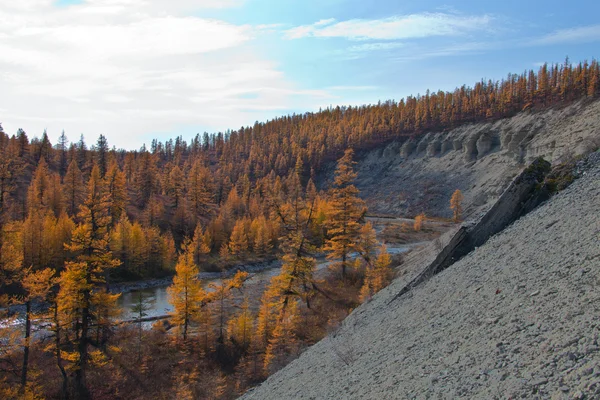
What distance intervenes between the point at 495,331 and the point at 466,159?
12012 centimetres

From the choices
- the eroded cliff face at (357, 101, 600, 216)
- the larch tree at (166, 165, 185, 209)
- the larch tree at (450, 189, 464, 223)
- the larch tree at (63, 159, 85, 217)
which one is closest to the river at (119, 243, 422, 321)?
the larch tree at (63, 159, 85, 217)

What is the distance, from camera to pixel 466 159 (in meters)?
117

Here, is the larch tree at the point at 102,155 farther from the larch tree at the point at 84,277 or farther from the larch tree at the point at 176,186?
the larch tree at the point at 84,277

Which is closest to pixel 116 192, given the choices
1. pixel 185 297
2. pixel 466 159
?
pixel 185 297

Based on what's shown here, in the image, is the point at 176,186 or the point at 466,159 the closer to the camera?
the point at 176,186

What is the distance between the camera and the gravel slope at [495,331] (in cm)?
612

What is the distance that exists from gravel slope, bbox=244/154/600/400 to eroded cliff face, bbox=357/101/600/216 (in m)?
73.0

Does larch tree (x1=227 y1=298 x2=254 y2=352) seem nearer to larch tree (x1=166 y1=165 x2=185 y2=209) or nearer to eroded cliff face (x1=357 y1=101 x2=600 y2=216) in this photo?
larch tree (x1=166 y1=165 x2=185 y2=209)

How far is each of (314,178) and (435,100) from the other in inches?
2696

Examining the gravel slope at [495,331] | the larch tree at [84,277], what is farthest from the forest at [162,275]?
the gravel slope at [495,331]

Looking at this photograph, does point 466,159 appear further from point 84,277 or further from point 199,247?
point 84,277

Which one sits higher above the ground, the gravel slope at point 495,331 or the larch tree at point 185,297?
the gravel slope at point 495,331

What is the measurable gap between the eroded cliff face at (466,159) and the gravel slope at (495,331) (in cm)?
7297

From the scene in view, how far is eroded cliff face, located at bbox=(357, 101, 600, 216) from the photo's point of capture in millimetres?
93312
